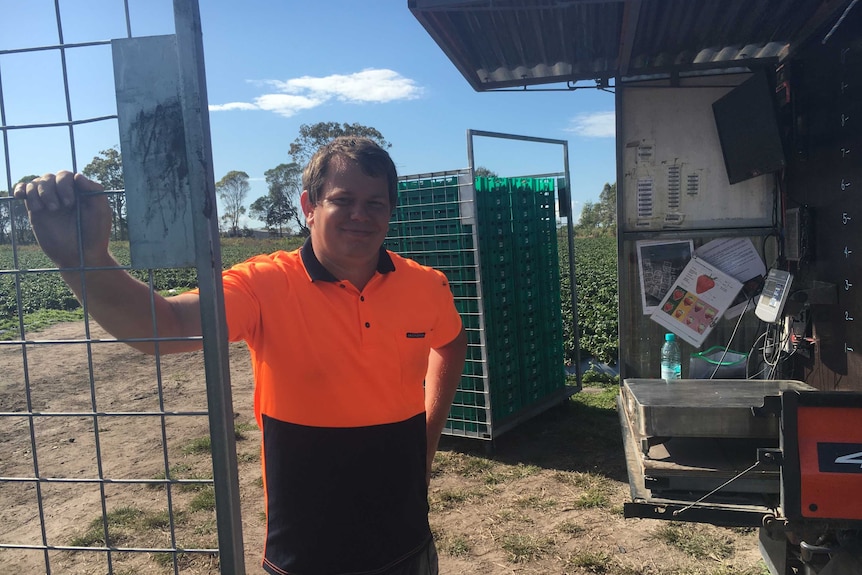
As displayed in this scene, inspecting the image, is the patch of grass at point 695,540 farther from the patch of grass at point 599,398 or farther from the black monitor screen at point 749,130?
the patch of grass at point 599,398

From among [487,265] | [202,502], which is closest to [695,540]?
[487,265]

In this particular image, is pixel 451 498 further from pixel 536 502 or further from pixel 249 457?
pixel 249 457

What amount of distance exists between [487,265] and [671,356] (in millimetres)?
2162

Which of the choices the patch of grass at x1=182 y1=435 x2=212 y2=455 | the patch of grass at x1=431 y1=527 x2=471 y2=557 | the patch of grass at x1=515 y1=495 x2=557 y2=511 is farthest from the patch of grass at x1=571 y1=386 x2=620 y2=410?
the patch of grass at x1=182 y1=435 x2=212 y2=455

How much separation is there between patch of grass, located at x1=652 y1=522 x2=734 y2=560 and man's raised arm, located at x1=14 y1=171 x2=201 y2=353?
3.76 m

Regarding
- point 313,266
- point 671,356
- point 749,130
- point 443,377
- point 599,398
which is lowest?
point 599,398

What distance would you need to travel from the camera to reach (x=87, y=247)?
4.52ft

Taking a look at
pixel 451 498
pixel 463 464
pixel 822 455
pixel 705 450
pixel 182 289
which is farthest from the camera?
pixel 182 289

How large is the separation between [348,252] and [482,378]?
3.86 m

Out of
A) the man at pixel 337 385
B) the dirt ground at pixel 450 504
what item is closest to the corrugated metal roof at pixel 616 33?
the man at pixel 337 385

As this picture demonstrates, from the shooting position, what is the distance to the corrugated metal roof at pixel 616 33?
10.0 ft

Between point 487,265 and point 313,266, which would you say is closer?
point 313,266

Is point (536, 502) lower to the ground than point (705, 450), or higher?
lower

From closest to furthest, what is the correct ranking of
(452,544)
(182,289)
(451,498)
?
(452,544) → (451,498) → (182,289)
